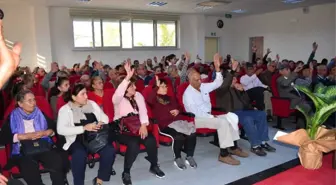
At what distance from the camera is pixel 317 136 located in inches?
60.3

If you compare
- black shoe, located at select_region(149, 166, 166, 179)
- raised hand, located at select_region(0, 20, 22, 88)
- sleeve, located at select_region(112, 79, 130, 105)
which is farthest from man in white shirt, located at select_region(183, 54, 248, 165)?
raised hand, located at select_region(0, 20, 22, 88)

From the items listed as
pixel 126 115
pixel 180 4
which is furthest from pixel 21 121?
pixel 180 4

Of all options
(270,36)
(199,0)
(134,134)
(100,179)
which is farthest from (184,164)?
(270,36)

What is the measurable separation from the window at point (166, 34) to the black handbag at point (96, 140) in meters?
9.84

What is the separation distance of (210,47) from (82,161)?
1207cm

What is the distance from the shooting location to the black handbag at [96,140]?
2709mm

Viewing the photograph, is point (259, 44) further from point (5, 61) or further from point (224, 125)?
point (5, 61)

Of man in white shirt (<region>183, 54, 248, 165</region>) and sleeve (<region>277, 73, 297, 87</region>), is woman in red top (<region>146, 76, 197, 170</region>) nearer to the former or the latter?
man in white shirt (<region>183, 54, 248, 165</region>)

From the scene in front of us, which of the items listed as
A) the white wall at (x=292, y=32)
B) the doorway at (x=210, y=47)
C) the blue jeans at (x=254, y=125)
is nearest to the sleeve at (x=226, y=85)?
the blue jeans at (x=254, y=125)

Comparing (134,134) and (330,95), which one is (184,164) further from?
(330,95)

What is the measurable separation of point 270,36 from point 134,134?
36.9ft

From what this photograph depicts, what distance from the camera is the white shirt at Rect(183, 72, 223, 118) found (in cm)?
350

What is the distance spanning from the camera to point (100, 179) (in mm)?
2719

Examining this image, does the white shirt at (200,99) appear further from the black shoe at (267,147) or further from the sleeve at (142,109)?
the black shoe at (267,147)
